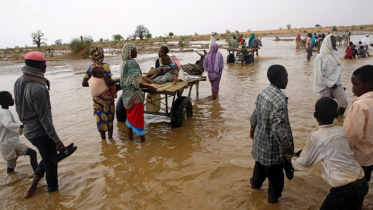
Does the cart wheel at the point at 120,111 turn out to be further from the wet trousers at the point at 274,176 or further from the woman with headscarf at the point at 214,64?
the wet trousers at the point at 274,176

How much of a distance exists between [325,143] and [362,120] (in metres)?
0.59

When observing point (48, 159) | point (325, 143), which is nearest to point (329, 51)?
point (325, 143)

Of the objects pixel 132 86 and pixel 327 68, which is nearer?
pixel 132 86

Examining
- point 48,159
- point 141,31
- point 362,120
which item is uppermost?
point 141,31

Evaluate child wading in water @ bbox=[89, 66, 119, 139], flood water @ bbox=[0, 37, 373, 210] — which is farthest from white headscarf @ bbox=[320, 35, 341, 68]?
child wading in water @ bbox=[89, 66, 119, 139]

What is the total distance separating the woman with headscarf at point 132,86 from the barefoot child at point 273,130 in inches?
94.6

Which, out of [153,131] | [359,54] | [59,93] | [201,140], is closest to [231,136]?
[201,140]

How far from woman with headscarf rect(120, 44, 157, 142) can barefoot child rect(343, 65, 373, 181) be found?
3.22 m

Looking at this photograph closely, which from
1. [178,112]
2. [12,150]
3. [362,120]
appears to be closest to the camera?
[362,120]

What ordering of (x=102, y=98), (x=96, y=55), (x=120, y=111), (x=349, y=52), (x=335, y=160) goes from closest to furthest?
(x=335, y=160) → (x=96, y=55) → (x=102, y=98) → (x=120, y=111) → (x=349, y=52)

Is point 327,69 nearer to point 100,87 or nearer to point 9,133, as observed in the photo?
point 100,87

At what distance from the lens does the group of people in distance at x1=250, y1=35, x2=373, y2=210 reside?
2314mm

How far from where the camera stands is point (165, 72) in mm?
5895

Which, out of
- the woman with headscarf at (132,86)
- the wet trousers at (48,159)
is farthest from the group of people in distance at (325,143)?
the wet trousers at (48,159)
